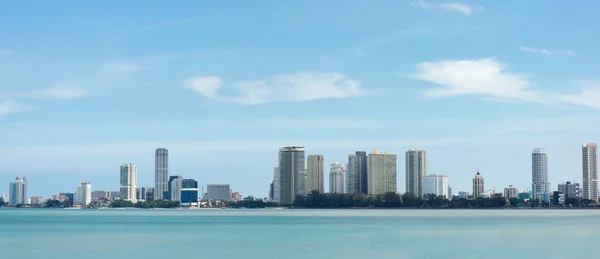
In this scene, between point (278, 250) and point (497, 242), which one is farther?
point (497, 242)

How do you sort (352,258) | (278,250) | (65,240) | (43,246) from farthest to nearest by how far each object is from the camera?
1. (65,240)
2. (43,246)
3. (278,250)
4. (352,258)

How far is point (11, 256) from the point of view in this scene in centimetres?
6412

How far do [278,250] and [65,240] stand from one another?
2713 centimetres

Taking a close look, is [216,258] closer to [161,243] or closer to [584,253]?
[161,243]

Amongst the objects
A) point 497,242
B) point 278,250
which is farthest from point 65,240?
point 497,242

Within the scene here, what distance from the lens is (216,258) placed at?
62.8 meters

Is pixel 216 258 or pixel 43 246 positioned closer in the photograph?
pixel 216 258

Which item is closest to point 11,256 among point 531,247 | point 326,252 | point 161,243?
point 161,243

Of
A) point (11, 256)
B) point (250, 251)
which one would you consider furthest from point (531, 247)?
point (11, 256)

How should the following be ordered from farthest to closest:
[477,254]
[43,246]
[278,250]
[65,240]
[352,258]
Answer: [65,240] < [43,246] < [278,250] < [477,254] < [352,258]

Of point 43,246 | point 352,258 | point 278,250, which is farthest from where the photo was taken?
point 43,246

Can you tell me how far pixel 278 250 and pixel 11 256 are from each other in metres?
20.7

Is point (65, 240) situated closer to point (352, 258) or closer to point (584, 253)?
point (352, 258)

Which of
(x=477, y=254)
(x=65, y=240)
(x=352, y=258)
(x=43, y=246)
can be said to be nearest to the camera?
(x=352, y=258)
